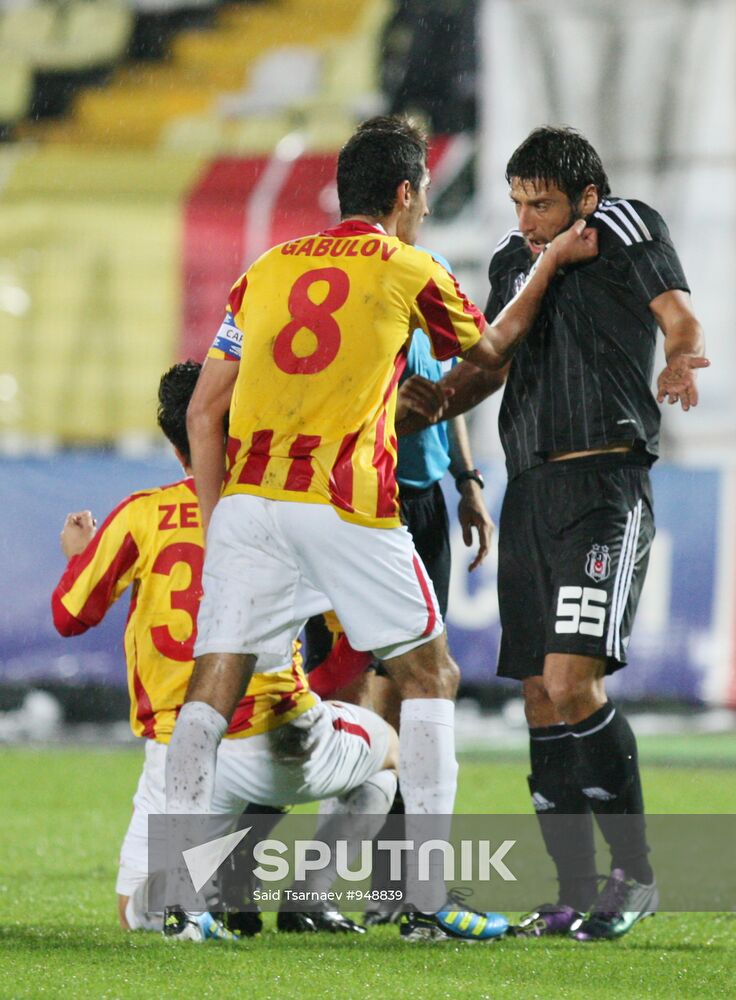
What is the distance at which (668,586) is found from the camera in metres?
9.71

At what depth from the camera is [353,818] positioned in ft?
13.5

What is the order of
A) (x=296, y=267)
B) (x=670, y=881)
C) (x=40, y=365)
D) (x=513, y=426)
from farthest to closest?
(x=40, y=365), (x=670, y=881), (x=513, y=426), (x=296, y=267)

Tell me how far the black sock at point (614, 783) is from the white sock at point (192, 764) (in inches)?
39.4

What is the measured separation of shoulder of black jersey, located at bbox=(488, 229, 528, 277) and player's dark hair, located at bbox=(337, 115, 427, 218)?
25.3 inches

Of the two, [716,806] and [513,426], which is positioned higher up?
[513,426]

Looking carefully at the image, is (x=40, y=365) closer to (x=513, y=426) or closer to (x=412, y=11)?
(x=412, y=11)

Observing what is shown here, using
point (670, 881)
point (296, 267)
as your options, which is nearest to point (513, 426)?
point (296, 267)

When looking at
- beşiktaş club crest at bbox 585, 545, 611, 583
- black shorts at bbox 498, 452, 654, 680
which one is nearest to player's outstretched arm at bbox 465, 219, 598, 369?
black shorts at bbox 498, 452, 654, 680

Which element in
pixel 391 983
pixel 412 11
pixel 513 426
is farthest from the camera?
pixel 412 11

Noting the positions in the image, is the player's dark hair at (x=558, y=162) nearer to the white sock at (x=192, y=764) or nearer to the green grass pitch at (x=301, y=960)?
the white sock at (x=192, y=764)

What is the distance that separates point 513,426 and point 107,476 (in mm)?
5859

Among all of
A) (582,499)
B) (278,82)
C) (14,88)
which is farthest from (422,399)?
(14,88)

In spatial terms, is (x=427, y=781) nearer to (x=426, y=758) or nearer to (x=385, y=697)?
(x=426, y=758)

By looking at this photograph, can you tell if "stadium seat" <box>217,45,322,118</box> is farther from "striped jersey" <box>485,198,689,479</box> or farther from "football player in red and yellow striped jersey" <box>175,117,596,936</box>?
→ "football player in red and yellow striped jersey" <box>175,117,596,936</box>
